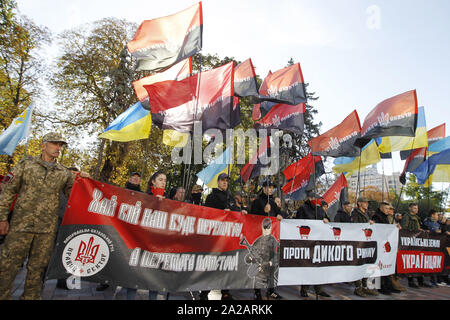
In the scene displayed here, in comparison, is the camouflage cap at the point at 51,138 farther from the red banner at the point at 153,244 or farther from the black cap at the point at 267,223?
the black cap at the point at 267,223

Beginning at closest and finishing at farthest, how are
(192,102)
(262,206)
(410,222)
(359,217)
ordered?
(262,206)
(192,102)
(359,217)
(410,222)

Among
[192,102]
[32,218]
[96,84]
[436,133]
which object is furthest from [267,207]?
[96,84]

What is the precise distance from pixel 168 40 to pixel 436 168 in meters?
10.2

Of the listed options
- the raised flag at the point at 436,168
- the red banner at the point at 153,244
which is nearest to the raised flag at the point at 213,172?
the red banner at the point at 153,244

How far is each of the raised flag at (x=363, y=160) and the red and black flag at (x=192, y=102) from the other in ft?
18.7

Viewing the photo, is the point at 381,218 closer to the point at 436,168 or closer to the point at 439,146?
the point at 436,168

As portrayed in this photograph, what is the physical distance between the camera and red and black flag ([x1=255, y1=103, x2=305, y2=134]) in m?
7.51

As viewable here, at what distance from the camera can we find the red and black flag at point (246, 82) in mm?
7543

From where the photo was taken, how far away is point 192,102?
510 centimetres

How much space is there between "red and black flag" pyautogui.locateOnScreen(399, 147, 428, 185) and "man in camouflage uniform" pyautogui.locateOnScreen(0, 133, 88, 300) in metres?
9.87

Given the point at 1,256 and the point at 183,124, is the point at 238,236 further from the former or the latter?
the point at 1,256

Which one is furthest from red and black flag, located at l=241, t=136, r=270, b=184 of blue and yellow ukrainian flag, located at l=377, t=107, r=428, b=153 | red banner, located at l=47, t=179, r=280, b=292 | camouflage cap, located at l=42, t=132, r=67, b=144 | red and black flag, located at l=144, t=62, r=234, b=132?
camouflage cap, located at l=42, t=132, r=67, b=144

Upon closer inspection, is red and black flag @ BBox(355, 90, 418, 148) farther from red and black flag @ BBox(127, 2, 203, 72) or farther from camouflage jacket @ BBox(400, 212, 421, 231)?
red and black flag @ BBox(127, 2, 203, 72)
